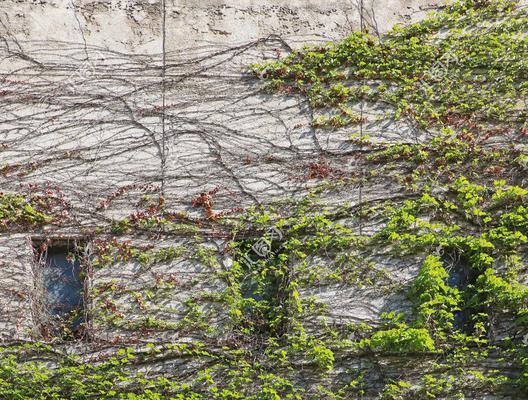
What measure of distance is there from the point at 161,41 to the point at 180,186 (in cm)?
153

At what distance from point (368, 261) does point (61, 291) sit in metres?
2.72

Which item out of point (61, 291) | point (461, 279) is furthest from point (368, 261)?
point (61, 291)

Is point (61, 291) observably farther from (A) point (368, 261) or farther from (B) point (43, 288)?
(A) point (368, 261)

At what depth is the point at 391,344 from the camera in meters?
7.88

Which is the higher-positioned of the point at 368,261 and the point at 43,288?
the point at 368,261

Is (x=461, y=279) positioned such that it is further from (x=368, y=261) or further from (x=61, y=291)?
(x=61, y=291)

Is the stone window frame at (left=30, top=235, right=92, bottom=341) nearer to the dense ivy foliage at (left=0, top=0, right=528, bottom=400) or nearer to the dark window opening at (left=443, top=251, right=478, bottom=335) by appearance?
the dense ivy foliage at (left=0, top=0, right=528, bottom=400)

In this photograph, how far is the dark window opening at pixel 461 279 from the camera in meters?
8.20

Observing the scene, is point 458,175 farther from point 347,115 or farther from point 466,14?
point 466,14

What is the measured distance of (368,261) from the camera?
8273 mm

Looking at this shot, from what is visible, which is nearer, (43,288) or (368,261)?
(43,288)

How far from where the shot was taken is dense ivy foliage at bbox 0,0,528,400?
781cm

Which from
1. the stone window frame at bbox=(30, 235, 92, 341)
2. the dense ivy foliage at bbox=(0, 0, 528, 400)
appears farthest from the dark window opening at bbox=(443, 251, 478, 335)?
the stone window frame at bbox=(30, 235, 92, 341)

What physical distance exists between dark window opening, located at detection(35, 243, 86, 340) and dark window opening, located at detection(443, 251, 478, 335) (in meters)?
3.24
